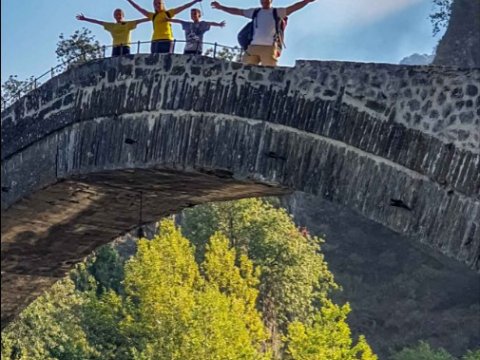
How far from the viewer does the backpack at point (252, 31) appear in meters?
7.45

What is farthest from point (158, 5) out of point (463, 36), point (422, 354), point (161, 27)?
point (463, 36)

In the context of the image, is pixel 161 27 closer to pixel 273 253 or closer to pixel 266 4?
pixel 266 4

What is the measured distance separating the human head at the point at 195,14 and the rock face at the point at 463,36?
26532 mm

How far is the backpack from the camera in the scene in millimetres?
7453

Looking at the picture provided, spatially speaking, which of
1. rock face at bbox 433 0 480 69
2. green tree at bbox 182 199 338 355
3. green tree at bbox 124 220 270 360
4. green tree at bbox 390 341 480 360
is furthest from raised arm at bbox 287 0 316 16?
rock face at bbox 433 0 480 69

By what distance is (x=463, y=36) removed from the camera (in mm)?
34406

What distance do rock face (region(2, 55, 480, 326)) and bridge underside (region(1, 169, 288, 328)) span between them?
0.8 inches

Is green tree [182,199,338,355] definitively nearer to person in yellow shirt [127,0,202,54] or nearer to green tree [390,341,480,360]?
green tree [390,341,480,360]

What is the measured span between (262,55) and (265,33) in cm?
17

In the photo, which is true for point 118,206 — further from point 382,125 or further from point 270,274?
point 270,274

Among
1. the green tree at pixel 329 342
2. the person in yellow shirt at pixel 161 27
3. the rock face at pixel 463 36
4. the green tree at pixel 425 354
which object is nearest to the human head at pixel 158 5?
the person in yellow shirt at pixel 161 27

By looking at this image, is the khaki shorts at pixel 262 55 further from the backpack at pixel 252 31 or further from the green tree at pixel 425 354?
the green tree at pixel 425 354

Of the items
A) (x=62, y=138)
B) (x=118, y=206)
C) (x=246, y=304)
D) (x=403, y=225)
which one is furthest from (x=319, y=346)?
(x=403, y=225)

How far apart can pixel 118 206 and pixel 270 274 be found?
13.8 meters
